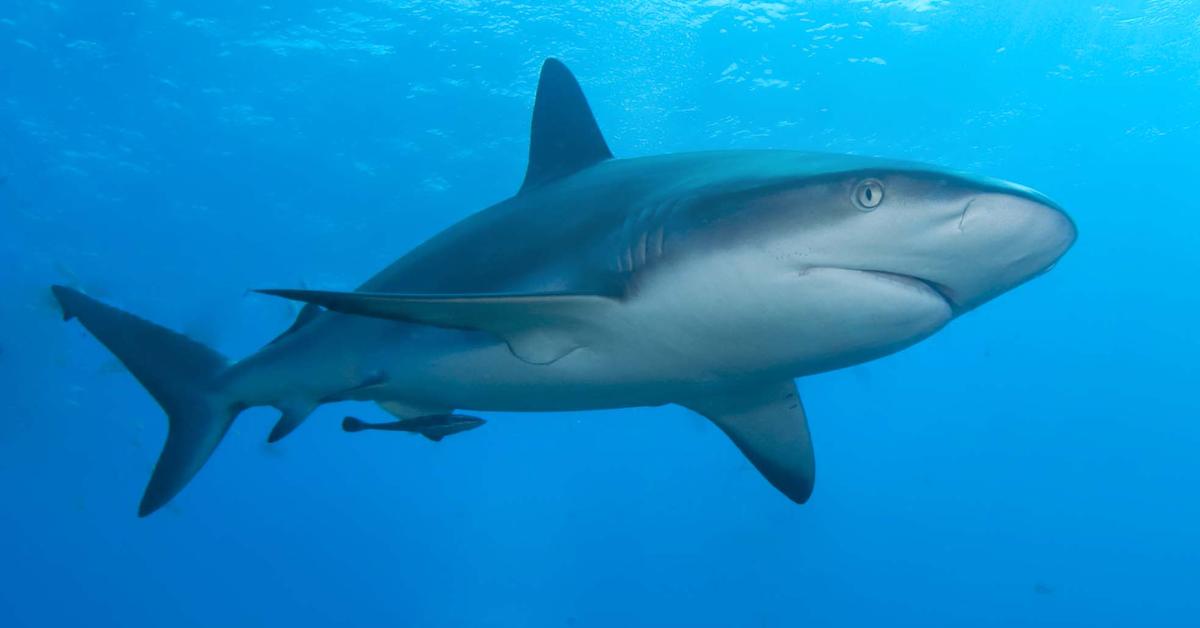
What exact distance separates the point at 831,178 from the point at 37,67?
21167mm

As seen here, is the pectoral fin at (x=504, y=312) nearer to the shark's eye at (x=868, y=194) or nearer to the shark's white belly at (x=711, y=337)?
the shark's white belly at (x=711, y=337)

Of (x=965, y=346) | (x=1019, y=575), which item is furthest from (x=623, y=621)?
(x=1019, y=575)

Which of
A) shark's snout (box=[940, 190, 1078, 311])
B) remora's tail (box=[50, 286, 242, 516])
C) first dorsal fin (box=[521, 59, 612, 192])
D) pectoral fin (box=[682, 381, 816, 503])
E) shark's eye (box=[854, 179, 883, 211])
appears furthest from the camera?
remora's tail (box=[50, 286, 242, 516])

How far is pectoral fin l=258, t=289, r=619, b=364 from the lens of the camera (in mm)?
2701

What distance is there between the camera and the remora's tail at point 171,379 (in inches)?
184

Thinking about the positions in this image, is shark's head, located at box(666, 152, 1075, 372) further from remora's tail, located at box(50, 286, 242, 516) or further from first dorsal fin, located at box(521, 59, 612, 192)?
remora's tail, located at box(50, 286, 242, 516)

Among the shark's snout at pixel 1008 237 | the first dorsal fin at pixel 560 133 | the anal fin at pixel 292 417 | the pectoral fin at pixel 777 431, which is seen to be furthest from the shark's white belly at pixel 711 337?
the first dorsal fin at pixel 560 133

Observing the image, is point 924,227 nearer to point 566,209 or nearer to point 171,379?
point 566,209

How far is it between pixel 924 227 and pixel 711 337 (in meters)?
0.99

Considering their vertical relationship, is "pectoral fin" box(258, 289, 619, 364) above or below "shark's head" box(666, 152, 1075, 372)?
below

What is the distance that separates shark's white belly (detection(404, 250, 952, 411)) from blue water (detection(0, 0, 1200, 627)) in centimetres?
1459

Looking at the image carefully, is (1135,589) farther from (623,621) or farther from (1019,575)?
(623,621)

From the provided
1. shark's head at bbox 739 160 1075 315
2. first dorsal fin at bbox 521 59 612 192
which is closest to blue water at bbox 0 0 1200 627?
first dorsal fin at bbox 521 59 612 192

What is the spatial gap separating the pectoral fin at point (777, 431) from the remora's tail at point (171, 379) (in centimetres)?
310
